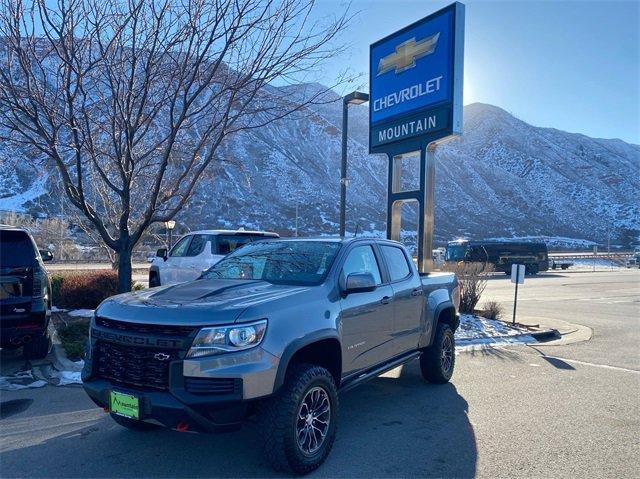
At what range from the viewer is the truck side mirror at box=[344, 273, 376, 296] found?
170 inches

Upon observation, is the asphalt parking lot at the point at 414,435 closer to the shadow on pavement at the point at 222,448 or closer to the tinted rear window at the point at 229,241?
the shadow on pavement at the point at 222,448

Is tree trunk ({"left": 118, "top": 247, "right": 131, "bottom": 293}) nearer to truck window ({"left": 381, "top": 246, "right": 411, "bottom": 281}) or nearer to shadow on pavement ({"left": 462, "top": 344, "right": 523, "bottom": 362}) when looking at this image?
truck window ({"left": 381, "top": 246, "right": 411, "bottom": 281})

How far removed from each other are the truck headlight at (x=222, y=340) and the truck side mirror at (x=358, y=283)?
1086mm

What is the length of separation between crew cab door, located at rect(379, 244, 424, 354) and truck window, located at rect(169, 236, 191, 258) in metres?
6.87

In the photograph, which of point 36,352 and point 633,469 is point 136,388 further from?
point 36,352

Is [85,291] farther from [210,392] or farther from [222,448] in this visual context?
[210,392]

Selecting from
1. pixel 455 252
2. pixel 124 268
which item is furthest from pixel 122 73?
pixel 455 252

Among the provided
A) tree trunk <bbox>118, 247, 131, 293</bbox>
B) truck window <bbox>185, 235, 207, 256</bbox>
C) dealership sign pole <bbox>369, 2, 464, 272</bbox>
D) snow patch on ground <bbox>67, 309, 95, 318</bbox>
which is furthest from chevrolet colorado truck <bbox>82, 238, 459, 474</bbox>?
truck window <bbox>185, 235, 207, 256</bbox>

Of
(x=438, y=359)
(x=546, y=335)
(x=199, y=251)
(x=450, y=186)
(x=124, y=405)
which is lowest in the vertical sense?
(x=546, y=335)

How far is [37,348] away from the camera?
7027 mm

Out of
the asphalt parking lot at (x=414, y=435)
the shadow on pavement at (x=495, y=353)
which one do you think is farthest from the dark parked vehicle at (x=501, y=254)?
the asphalt parking lot at (x=414, y=435)

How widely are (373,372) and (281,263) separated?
1354 millimetres

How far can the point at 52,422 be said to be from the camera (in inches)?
192

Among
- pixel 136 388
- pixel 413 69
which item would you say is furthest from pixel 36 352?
pixel 413 69
